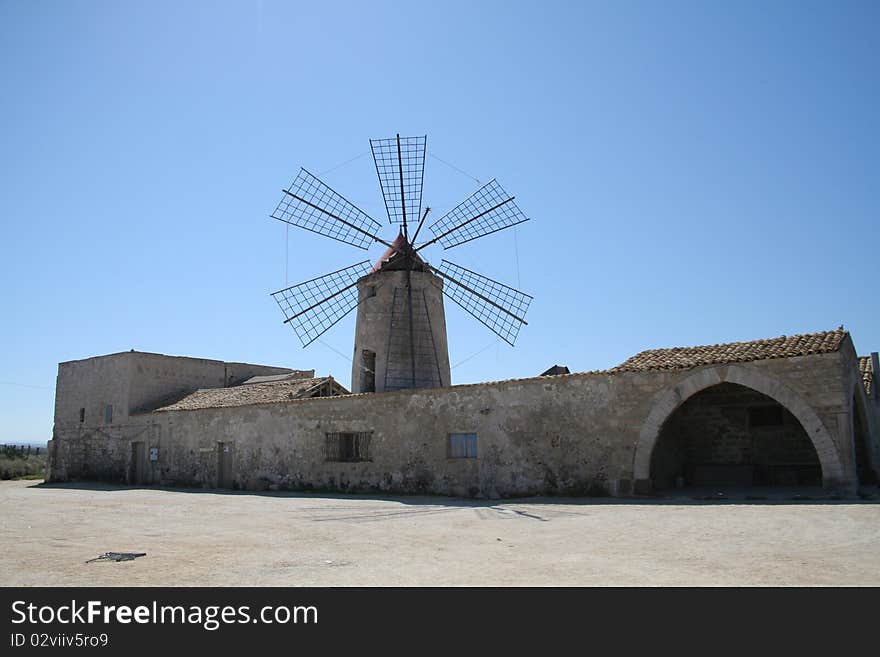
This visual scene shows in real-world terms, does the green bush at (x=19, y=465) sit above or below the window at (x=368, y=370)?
below

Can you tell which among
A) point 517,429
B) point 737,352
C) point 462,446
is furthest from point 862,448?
point 462,446

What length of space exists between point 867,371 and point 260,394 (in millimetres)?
16710

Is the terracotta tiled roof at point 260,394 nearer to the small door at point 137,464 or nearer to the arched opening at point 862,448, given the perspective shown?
the small door at point 137,464

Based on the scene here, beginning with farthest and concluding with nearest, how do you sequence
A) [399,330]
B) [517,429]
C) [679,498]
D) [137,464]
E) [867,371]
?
[137,464], [399,330], [867,371], [517,429], [679,498]

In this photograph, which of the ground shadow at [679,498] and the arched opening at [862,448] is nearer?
the ground shadow at [679,498]

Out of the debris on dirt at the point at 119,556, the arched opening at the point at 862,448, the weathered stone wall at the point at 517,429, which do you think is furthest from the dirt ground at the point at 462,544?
the arched opening at the point at 862,448

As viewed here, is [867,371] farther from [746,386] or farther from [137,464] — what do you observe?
[137,464]

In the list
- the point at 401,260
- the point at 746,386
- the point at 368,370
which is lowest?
the point at 746,386

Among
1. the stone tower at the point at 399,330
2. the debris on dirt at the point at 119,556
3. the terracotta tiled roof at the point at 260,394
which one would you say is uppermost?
the stone tower at the point at 399,330

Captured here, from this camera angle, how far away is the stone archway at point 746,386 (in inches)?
450

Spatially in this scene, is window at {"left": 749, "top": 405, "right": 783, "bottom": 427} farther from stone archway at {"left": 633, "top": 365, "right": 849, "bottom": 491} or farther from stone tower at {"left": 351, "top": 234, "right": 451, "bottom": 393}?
stone tower at {"left": 351, "top": 234, "right": 451, "bottom": 393}

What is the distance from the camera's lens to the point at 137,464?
78.3 ft

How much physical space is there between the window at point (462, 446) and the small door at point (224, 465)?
7.62 m
